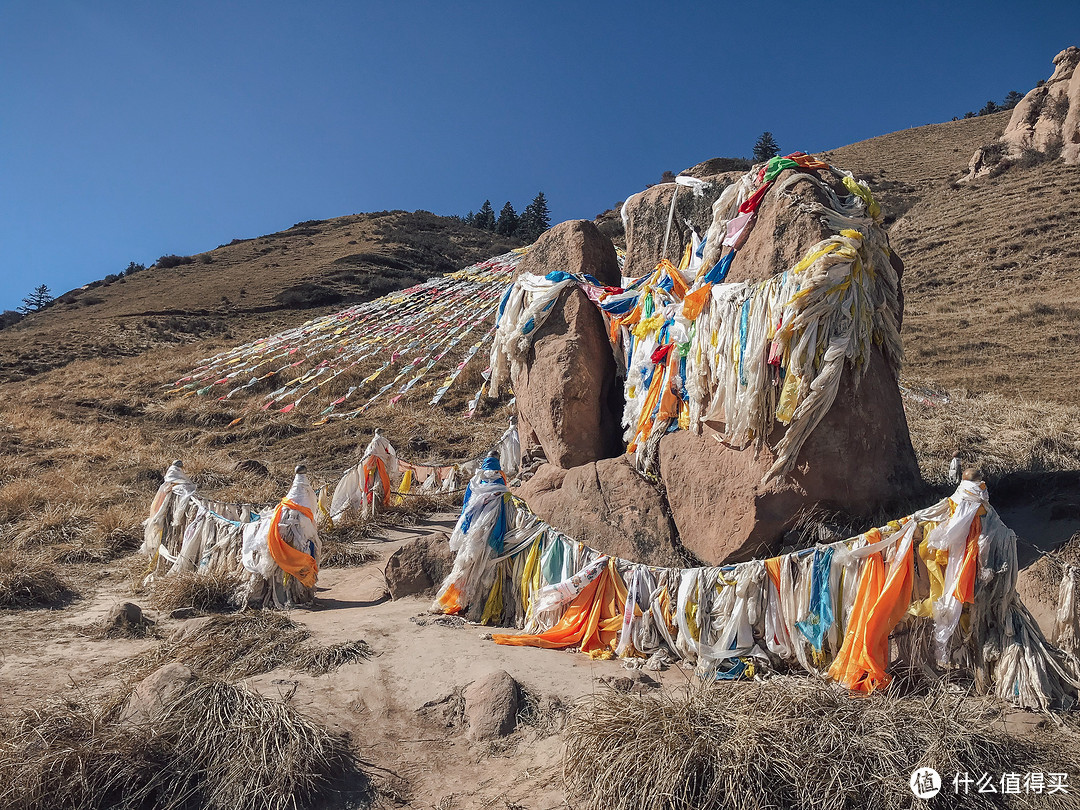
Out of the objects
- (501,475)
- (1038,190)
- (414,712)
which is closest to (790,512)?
(501,475)

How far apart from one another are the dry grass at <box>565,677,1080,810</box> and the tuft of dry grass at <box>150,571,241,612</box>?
4.19m

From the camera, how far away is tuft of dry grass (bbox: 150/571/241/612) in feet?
19.2

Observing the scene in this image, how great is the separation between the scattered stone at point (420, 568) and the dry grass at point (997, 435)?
446 centimetres

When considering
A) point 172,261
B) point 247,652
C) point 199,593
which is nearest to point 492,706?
point 247,652

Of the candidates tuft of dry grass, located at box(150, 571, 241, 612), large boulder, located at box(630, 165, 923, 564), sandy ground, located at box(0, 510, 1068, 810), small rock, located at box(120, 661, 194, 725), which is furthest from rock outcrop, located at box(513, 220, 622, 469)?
small rock, located at box(120, 661, 194, 725)

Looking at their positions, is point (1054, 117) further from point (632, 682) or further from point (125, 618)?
point (125, 618)

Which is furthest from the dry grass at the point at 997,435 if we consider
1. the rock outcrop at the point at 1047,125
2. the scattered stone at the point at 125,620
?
the rock outcrop at the point at 1047,125

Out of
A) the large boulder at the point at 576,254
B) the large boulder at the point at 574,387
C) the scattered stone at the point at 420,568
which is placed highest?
the large boulder at the point at 576,254

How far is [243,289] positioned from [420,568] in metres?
30.0

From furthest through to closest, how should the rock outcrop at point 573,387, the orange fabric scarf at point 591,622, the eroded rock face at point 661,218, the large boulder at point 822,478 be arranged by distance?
the eroded rock face at point 661,218, the rock outcrop at point 573,387, the orange fabric scarf at point 591,622, the large boulder at point 822,478

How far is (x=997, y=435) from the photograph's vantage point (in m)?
7.79

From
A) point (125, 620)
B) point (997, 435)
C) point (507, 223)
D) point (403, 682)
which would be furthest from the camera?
point (507, 223)

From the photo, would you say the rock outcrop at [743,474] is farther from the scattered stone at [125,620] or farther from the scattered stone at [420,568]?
the scattered stone at [125,620]

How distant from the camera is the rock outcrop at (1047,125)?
2630 cm
